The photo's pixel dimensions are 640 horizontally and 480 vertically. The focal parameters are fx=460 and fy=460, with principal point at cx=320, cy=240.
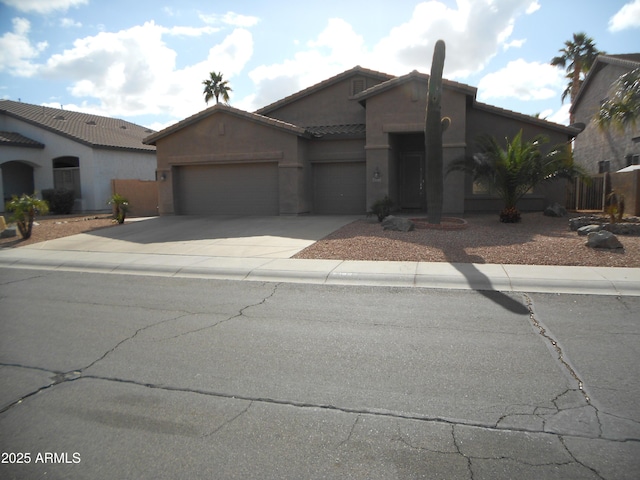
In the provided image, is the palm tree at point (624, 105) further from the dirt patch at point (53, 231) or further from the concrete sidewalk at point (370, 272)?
the dirt patch at point (53, 231)

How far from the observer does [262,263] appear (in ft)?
33.4

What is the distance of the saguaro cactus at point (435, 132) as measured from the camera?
12.9 m

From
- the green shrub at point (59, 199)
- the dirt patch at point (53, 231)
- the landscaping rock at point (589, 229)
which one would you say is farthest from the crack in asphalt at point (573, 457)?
the green shrub at point (59, 199)

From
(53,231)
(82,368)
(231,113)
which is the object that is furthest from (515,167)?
(53,231)

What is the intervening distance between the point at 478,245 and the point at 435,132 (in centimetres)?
385

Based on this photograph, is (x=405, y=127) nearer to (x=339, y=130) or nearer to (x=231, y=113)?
(x=339, y=130)

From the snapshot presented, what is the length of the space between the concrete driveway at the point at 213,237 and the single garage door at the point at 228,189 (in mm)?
1150

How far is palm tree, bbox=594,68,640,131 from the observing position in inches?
557

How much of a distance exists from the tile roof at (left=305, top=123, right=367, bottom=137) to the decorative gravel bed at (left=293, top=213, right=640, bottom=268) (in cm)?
604

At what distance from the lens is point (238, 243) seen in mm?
13000

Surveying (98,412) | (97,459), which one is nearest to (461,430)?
(97,459)

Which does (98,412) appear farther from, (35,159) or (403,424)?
(35,159)

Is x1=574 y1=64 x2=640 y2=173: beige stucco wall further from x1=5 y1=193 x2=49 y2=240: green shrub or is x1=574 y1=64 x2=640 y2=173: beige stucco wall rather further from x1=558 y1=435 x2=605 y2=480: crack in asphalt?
x1=5 y1=193 x2=49 y2=240: green shrub

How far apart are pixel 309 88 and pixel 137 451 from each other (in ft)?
66.2
